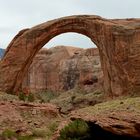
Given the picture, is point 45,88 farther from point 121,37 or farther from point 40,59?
point 121,37

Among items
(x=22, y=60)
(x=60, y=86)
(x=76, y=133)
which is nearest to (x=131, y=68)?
(x=22, y=60)

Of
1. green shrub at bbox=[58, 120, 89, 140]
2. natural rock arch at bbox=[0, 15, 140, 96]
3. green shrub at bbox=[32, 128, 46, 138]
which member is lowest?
green shrub at bbox=[32, 128, 46, 138]

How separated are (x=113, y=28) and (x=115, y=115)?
46.5ft

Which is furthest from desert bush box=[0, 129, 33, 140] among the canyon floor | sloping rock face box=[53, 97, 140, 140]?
sloping rock face box=[53, 97, 140, 140]

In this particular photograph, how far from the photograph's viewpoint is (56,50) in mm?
66875

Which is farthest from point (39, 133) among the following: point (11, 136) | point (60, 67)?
point (60, 67)

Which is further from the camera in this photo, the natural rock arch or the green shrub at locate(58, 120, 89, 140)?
the natural rock arch

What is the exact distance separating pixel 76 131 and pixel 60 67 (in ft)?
161

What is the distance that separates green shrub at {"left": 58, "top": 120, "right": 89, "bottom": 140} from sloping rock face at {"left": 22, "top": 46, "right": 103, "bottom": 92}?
40.0m

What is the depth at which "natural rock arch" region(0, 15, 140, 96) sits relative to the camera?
2658cm

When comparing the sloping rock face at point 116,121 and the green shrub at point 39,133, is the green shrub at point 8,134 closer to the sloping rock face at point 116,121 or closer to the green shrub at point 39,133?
A: the green shrub at point 39,133

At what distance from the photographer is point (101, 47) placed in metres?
28.5

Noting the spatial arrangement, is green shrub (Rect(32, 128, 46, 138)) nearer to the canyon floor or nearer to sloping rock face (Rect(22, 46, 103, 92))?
the canyon floor

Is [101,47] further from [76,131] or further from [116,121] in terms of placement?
[116,121]
